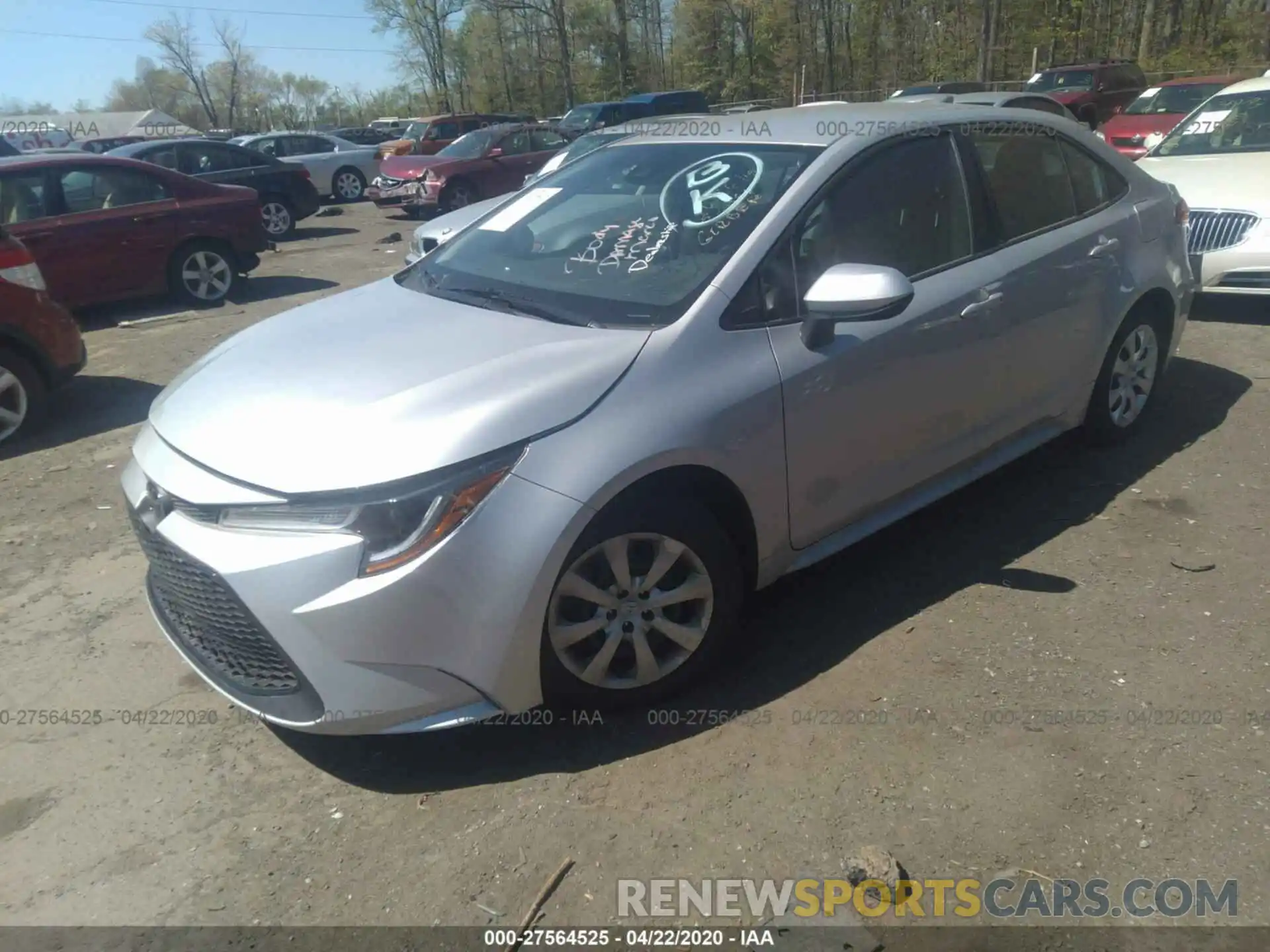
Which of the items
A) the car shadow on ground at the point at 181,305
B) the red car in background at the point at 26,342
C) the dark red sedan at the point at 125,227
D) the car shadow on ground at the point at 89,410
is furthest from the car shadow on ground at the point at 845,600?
the car shadow on ground at the point at 181,305

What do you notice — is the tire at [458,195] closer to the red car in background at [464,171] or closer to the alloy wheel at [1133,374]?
the red car in background at [464,171]

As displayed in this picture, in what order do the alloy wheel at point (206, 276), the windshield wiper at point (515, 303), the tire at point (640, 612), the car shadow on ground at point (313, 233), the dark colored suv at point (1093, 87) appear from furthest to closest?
the dark colored suv at point (1093, 87) → the car shadow on ground at point (313, 233) → the alloy wheel at point (206, 276) → the windshield wiper at point (515, 303) → the tire at point (640, 612)

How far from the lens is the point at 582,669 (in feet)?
9.35

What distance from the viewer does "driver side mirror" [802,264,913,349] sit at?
2.99m

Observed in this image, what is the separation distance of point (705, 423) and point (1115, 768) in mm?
1522

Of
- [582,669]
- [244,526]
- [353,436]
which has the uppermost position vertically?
[353,436]

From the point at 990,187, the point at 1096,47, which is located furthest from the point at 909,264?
the point at 1096,47

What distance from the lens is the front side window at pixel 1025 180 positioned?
A: 156 inches

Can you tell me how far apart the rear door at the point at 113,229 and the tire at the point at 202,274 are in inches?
4.9

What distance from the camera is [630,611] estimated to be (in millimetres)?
2887

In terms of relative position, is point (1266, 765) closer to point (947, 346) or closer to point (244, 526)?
point (947, 346)

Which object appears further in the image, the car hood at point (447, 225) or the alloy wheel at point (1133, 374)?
the car hood at point (447, 225)

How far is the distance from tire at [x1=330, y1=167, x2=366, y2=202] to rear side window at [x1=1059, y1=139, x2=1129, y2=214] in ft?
58.6

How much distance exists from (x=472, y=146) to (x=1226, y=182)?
12.2m
